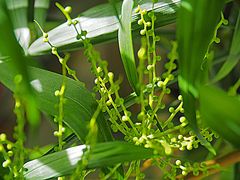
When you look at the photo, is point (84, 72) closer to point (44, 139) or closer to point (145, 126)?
point (44, 139)

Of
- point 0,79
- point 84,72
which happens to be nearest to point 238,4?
point 0,79

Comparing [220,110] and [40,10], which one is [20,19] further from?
[220,110]

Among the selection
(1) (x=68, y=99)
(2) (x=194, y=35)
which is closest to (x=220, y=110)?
(2) (x=194, y=35)

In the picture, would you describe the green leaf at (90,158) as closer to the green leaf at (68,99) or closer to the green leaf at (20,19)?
the green leaf at (68,99)

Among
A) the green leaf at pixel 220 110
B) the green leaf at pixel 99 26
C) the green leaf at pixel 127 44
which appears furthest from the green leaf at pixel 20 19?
the green leaf at pixel 220 110

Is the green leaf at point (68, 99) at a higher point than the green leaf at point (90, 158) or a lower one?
higher
